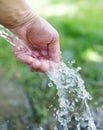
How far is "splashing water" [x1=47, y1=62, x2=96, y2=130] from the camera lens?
348 centimetres

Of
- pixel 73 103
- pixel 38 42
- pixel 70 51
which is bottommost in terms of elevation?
pixel 73 103

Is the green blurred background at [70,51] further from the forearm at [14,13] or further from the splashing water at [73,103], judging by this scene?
the forearm at [14,13]

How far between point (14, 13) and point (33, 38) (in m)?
0.25

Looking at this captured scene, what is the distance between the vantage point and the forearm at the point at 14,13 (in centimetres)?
280

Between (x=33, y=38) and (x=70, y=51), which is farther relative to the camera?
(x=70, y=51)

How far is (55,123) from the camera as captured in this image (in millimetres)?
3660

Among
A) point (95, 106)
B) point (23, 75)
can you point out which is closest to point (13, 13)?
point (95, 106)

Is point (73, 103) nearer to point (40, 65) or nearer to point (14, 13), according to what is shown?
point (40, 65)

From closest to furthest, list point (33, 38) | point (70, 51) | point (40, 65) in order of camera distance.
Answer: point (40, 65) < point (33, 38) < point (70, 51)

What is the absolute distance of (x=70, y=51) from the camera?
5.30m

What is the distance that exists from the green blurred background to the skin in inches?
34.0

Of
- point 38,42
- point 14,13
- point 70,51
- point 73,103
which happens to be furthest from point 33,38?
point 70,51

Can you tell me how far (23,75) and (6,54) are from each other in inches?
20.5

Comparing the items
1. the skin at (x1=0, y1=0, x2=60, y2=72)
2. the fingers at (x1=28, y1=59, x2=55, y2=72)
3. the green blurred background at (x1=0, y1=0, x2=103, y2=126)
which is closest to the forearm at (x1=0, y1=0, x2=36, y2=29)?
the skin at (x1=0, y1=0, x2=60, y2=72)
